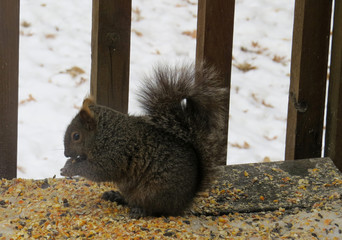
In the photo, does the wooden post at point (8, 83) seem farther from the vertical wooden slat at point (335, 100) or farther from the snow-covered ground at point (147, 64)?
the vertical wooden slat at point (335, 100)

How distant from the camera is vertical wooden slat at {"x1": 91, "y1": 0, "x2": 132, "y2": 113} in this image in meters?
3.14

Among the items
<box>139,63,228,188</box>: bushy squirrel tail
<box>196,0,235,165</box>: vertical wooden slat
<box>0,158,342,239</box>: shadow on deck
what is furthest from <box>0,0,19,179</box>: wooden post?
<box>196,0,235,165</box>: vertical wooden slat

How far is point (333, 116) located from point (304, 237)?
1190mm

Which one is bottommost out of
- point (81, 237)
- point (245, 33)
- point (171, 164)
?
point (81, 237)

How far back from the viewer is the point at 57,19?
5.57 meters

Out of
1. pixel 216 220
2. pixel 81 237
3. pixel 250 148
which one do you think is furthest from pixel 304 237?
pixel 250 148

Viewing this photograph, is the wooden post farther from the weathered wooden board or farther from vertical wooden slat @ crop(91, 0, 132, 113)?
the weathered wooden board

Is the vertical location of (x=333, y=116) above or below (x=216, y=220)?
above

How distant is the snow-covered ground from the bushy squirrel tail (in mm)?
1286

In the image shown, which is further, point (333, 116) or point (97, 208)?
point (333, 116)

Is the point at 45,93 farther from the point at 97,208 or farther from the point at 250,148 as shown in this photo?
the point at 97,208

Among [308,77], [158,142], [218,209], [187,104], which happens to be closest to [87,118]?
[158,142]

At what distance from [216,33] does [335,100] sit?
2.72 ft

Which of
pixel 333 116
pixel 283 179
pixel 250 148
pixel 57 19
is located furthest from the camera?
pixel 57 19
